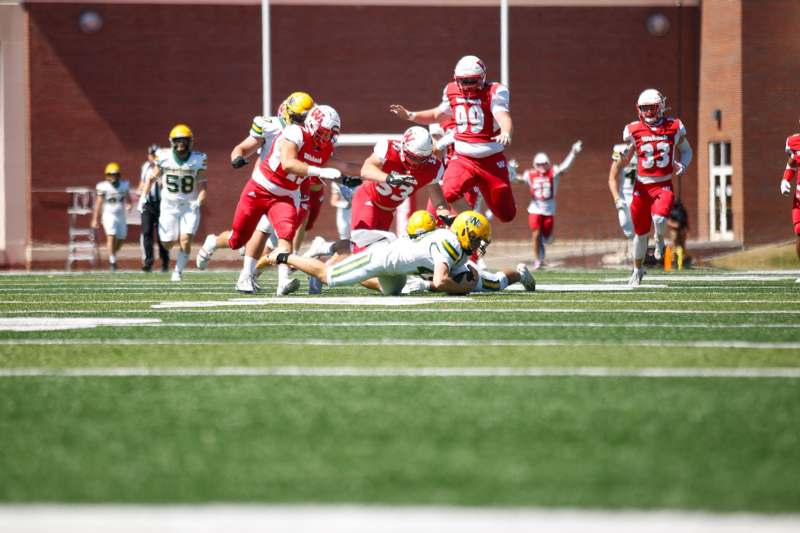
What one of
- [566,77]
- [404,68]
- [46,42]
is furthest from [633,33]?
[46,42]

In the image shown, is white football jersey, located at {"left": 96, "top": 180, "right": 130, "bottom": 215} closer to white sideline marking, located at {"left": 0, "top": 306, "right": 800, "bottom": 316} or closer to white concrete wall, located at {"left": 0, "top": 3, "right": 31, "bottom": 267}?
white concrete wall, located at {"left": 0, "top": 3, "right": 31, "bottom": 267}

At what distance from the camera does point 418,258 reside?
35.1 feet

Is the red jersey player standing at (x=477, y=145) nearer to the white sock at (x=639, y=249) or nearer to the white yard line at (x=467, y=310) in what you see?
the white sock at (x=639, y=249)

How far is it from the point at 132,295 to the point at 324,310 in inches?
120

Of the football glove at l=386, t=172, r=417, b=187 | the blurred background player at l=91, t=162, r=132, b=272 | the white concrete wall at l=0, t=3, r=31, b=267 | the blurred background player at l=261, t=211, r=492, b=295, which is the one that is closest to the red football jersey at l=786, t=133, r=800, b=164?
the football glove at l=386, t=172, r=417, b=187

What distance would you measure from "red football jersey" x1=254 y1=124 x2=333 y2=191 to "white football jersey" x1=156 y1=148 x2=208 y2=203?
5183 mm

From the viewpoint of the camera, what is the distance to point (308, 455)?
4.25 m

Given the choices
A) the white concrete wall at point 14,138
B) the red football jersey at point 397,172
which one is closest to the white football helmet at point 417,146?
the red football jersey at point 397,172

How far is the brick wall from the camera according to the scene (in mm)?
30719

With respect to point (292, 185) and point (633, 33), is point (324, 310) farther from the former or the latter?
point (633, 33)

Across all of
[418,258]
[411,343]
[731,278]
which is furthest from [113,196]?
[411,343]

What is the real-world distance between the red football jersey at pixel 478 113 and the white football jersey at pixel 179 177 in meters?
4.73

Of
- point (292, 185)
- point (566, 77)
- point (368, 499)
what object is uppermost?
→ point (566, 77)

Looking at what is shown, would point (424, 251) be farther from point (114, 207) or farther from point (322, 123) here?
point (114, 207)
